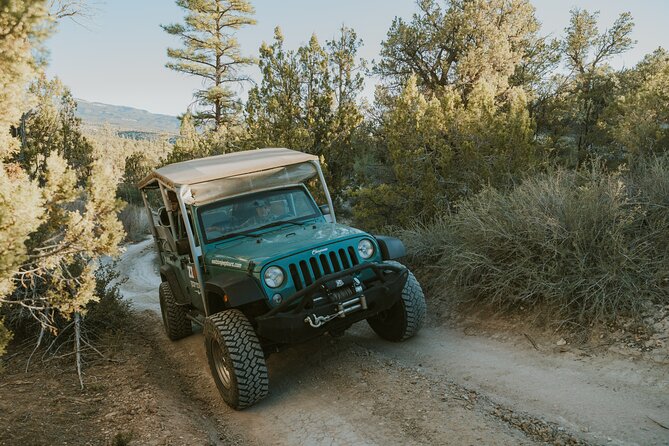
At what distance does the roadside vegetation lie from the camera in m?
4.13

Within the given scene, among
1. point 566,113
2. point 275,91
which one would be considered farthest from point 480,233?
point 566,113

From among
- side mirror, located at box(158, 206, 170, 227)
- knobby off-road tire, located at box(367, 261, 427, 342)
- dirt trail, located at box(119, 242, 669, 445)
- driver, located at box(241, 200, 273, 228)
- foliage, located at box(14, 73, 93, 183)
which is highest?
foliage, located at box(14, 73, 93, 183)

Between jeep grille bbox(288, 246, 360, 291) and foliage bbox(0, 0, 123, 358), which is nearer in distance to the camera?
foliage bbox(0, 0, 123, 358)

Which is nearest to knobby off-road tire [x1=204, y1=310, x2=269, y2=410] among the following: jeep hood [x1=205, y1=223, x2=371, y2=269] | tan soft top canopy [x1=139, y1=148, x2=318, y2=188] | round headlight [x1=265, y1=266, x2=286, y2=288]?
round headlight [x1=265, y1=266, x2=286, y2=288]

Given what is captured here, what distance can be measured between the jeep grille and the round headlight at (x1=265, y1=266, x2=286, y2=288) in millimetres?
109

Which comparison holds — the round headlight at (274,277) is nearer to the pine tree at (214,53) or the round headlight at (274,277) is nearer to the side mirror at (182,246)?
the side mirror at (182,246)

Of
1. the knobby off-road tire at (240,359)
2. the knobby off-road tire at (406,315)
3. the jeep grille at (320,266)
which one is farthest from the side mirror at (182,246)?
the knobby off-road tire at (406,315)

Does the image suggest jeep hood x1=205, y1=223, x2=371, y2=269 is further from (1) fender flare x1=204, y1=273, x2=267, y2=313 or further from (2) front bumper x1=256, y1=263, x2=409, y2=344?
(2) front bumper x1=256, y1=263, x2=409, y2=344

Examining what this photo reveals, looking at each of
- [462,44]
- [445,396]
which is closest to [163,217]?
[445,396]

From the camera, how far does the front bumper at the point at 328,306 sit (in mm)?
4113

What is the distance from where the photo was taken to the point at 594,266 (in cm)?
513

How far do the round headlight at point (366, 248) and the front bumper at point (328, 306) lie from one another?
0.91ft

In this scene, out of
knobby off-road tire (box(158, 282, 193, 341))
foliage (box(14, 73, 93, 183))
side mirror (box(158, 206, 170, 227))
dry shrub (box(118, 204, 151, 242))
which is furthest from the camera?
dry shrub (box(118, 204, 151, 242))

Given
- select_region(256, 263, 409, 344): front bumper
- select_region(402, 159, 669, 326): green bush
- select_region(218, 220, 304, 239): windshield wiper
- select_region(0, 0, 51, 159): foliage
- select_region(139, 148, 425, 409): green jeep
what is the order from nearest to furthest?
1. select_region(0, 0, 51, 159): foliage
2. select_region(256, 263, 409, 344): front bumper
3. select_region(139, 148, 425, 409): green jeep
4. select_region(402, 159, 669, 326): green bush
5. select_region(218, 220, 304, 239): windshield wiper
